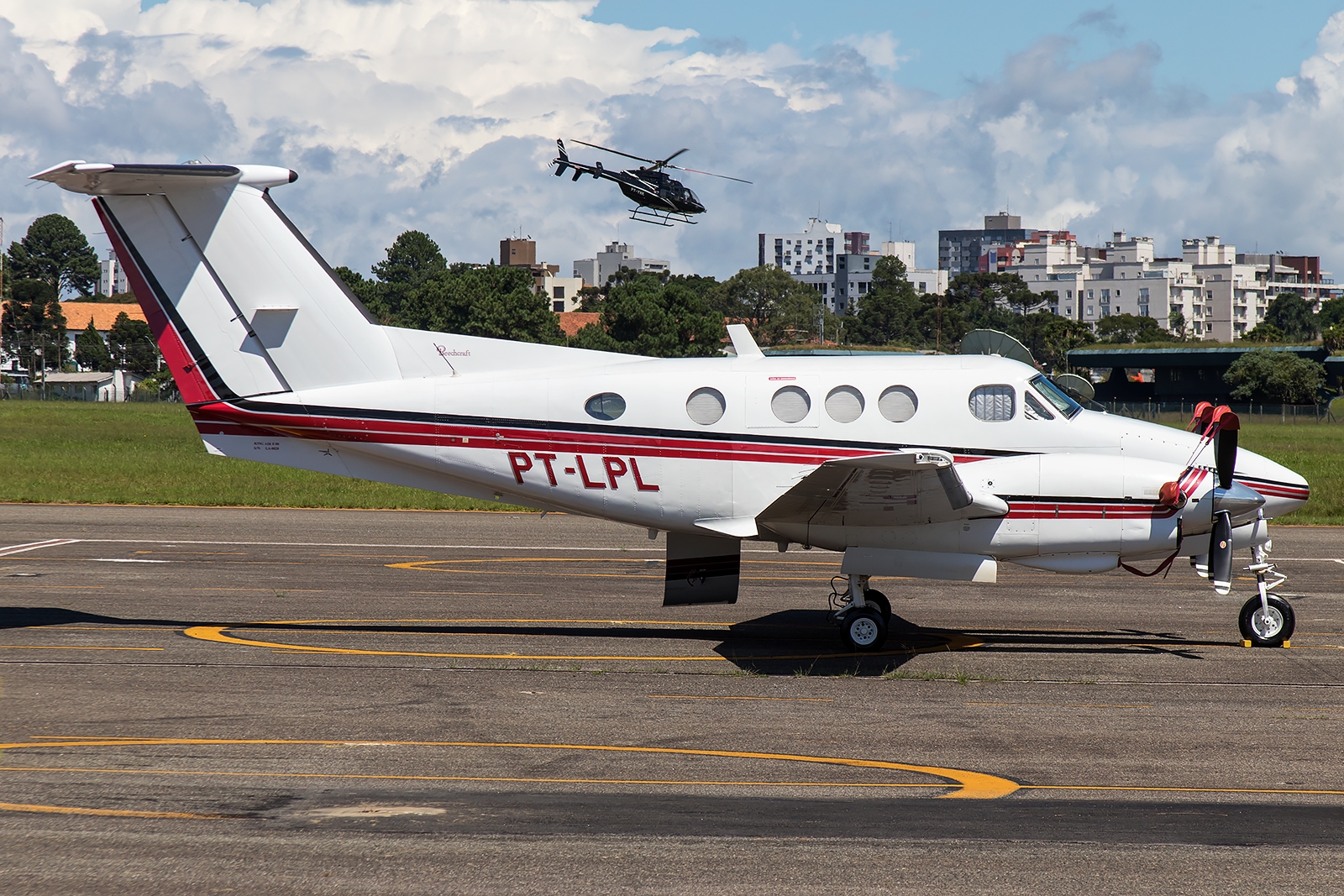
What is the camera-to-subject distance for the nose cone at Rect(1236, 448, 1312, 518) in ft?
45.1

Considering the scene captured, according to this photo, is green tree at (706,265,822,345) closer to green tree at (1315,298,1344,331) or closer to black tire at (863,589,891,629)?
green tree at (1315,298,1344,331)

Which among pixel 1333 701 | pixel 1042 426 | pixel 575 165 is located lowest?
pixel 1333 701

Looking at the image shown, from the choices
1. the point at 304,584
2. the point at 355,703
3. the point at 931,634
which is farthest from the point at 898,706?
the point at 304,584

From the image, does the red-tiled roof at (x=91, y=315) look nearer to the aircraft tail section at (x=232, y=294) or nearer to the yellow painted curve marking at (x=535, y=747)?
the aircraft tail section at (x=232, y=294)

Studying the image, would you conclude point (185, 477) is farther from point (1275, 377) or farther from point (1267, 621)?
point (1275, 377)

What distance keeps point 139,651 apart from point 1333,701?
12.5m

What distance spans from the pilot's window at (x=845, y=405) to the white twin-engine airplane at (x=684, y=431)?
0.07ft

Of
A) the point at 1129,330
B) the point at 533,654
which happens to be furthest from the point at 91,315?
the point at 533,654

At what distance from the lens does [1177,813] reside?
8.37 m

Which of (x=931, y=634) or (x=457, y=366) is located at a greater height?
(x=457, y=366)

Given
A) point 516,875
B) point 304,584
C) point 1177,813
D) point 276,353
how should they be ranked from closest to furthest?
1. point 516,875
2. point 1177,813
3. point 276,353
4. point 304,584

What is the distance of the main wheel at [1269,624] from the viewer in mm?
14086

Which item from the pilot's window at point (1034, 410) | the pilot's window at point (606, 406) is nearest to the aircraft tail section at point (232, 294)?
the pilot's window at point (606, 406)

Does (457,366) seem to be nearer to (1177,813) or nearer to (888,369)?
(888,369)
